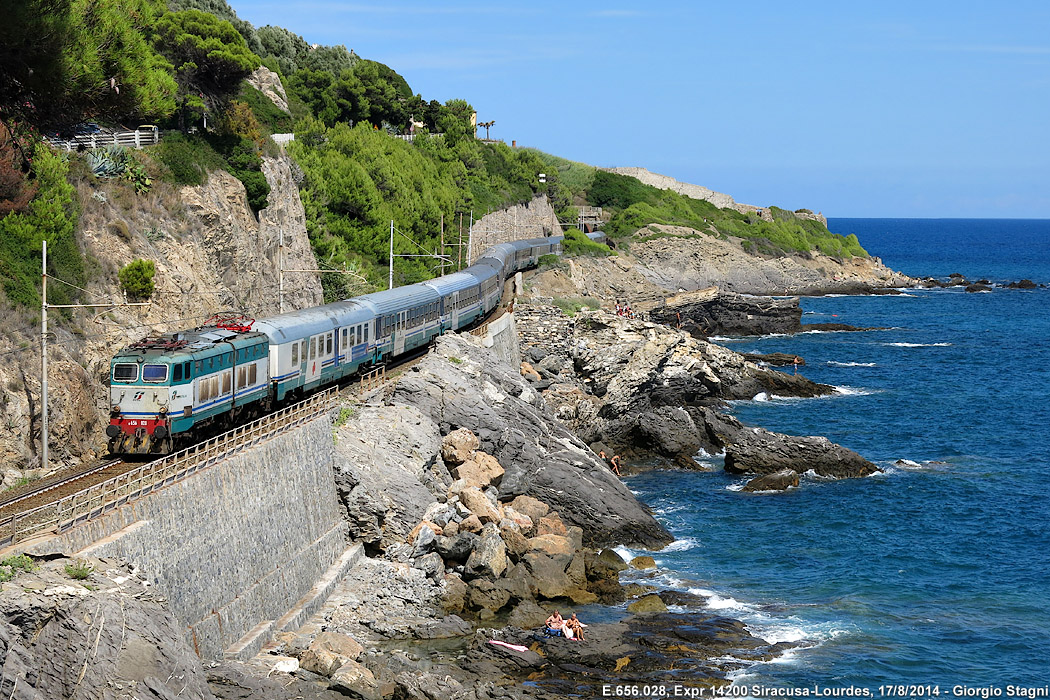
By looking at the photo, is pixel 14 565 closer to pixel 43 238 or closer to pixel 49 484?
pixel 49 484

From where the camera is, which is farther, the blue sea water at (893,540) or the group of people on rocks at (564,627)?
the blue sea water at (893,540)

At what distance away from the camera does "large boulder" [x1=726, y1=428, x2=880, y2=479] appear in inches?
1969

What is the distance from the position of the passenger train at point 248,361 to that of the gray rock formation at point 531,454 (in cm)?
310

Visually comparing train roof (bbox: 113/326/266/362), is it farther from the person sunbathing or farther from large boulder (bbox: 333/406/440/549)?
the person sunbathing

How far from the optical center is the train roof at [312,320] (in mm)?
35438

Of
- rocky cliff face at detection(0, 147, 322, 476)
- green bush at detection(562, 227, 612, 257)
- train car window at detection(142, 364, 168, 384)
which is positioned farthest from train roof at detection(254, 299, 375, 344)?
green bush at detection(562, 227, 612, 257)

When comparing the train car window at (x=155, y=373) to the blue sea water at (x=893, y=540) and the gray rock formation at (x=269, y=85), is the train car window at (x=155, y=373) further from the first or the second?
the gray rock formation at (x=269, y=85)

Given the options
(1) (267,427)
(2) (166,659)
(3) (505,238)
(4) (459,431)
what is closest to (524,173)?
(3) (505,238)

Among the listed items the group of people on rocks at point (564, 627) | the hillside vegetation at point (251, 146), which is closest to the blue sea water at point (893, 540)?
the group of people on rocks at point (564, 627)

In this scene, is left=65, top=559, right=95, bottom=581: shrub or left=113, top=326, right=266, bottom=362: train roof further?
left=113, top=326, right=266, bottom=362: train roof

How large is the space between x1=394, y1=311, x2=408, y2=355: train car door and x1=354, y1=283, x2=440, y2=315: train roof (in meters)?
0.32

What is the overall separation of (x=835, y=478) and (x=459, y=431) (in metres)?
20.2

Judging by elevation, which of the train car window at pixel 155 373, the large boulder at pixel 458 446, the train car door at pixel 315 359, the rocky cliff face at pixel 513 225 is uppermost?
the rocky cliff face at pixel 513 225

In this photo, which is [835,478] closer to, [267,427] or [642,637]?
[642,637]
